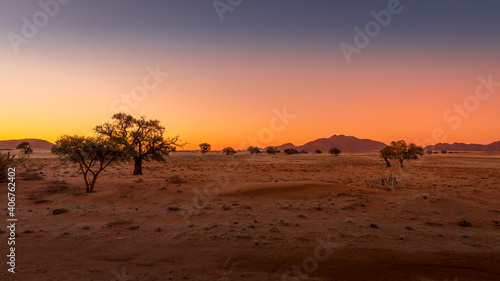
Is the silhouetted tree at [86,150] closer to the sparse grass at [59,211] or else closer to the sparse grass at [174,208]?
the sparse grass at [59,211]

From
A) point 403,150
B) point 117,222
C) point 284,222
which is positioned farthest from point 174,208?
point 403,150

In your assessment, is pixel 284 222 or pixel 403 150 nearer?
pixel 284 222

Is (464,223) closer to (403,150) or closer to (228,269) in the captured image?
(228,269)

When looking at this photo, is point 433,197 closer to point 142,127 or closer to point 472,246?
point 472,246

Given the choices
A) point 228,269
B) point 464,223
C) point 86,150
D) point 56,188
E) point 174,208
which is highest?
point 86,150

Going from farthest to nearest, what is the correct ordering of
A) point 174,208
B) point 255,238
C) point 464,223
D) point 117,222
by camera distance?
point 174,208, point 464,223, point 117,222, point 255,238

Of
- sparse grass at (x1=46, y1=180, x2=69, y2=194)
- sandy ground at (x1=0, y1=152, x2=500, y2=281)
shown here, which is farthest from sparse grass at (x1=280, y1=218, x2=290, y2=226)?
sparse grass at (x1=46, y1=180, x2=69, y2=194)

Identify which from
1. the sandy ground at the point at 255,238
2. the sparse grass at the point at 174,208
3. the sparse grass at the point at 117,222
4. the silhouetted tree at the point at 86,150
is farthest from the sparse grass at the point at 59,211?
the sparse grass at the point at 174,208

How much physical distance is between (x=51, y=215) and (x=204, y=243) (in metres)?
8.86

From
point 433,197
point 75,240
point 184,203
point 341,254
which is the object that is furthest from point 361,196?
point 75,240

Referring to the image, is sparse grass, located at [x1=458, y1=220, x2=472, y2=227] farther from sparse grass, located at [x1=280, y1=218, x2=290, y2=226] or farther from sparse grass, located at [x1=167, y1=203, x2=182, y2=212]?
sparse grass, located at [x1=167, y1=203, x2=182, y2=212]

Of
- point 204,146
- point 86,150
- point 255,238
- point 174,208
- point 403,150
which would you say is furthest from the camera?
point 204,146

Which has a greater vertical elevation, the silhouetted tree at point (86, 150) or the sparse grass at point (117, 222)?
the silhouetted tree at point (86, 150)

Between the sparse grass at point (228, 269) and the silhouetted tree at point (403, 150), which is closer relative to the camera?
the sparse grass at point (228, 269)
